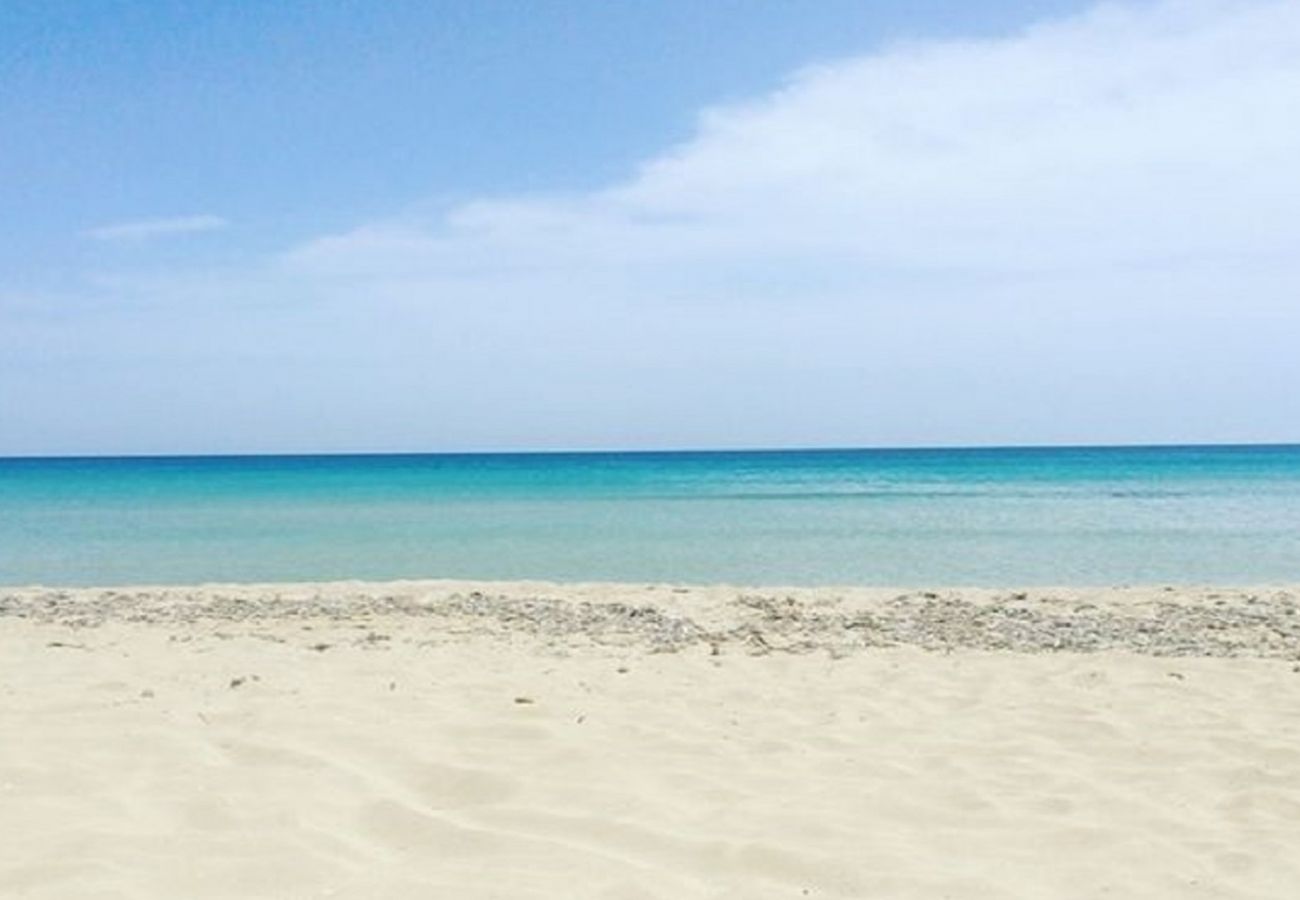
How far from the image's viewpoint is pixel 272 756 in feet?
16.7

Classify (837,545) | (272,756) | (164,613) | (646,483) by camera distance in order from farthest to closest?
(646,483), (837,545), (164,613), (272,756)

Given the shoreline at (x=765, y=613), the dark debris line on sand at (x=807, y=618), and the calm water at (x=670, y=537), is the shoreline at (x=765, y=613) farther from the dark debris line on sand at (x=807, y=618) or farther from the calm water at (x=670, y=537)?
the calm water at (x=670, y=537)

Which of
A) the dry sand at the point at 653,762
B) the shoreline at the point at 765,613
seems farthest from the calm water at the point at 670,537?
the dry sand at the point at 653,762

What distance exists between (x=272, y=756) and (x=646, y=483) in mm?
59366

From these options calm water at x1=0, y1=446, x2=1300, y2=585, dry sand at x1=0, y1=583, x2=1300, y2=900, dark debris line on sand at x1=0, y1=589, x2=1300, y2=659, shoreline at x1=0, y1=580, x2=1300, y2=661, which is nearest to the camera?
dry sand at x1=0, y1=583, x2=1300, y2=900

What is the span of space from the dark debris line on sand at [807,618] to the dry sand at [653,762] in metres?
0.08

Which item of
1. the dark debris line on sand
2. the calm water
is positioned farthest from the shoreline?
the calm water

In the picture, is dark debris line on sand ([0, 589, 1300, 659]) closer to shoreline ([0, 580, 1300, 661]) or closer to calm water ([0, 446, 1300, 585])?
shoreline ([0, 580, 1300, 661])

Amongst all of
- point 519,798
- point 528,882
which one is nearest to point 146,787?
point 519,798

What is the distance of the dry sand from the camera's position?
12.9ft

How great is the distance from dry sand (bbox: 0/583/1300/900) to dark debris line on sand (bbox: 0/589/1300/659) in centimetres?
8

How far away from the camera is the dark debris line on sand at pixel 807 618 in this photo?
8.95 metres

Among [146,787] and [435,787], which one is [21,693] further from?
[435,787]

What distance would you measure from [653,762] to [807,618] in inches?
206
